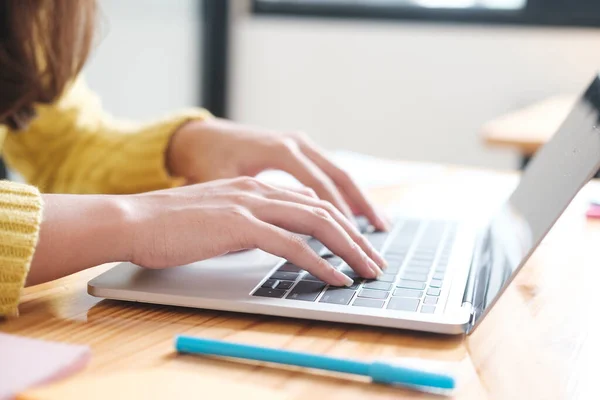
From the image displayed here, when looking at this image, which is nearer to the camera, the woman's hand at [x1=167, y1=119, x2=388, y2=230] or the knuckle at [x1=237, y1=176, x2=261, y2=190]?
the knuckle at [x1=237, y1=176, x2=261, y2=190]

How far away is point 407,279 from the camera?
587mm

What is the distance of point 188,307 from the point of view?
535mm

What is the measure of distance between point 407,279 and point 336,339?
120 millimetres

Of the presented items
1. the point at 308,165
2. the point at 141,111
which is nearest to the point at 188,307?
the point at 308,165

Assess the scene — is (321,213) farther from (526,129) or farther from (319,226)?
(526,129)

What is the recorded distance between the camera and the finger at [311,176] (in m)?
0.78

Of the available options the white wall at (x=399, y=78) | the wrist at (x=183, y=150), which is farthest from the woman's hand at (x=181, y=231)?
the white wall at (x=399, y=78)

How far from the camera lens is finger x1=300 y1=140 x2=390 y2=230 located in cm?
79

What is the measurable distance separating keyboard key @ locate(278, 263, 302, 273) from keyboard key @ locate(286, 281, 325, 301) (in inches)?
1.1

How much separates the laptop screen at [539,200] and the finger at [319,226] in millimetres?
87

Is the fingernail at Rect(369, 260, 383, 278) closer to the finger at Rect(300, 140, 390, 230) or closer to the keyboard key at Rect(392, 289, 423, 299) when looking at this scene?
the keyboard key at Rect(392, 289, 423, 299)

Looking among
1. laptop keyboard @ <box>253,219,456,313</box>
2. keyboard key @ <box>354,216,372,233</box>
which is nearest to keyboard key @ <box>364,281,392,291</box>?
laptop keyboard @ <box>253,219,456,313</box>

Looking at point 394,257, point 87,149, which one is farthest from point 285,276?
point 87,149

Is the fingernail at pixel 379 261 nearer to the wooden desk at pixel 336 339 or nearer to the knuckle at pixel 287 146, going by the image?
the wooden desk at pixel 336 339
